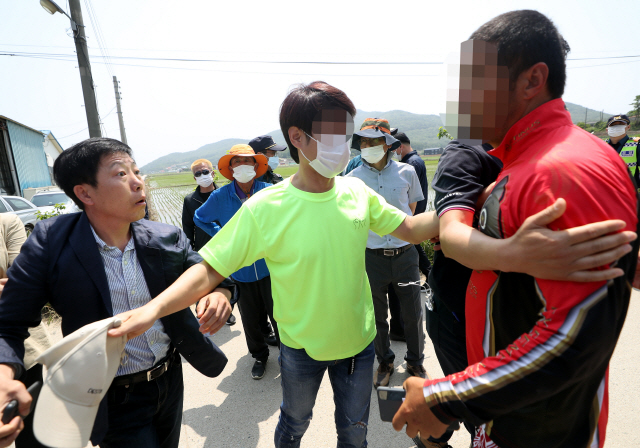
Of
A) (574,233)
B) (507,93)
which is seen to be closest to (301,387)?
(574,233)

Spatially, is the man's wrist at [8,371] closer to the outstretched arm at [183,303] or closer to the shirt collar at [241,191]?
the outstretched arm at [183,303]

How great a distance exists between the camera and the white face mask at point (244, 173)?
11.4 ft

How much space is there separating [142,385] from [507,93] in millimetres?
1881

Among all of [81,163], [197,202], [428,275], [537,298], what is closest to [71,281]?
[81,163]

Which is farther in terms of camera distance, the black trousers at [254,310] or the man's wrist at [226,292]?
the black trousers at [254,310]

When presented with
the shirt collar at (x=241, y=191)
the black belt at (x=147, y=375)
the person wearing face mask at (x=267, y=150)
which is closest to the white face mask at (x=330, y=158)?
the black belt at (x=147, y=375)

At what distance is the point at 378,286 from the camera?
10.2ft

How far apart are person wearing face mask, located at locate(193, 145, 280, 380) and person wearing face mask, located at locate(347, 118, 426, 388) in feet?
3.24

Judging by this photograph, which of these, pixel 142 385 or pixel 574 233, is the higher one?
pixel 574 233

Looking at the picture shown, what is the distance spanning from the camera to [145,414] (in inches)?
62.0

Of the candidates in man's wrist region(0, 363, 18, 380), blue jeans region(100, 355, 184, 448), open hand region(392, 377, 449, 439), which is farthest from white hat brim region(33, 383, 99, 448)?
open hand region(392, 377, 449, 439)

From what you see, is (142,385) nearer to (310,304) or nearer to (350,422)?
(310,304)

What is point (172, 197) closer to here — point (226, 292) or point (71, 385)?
point (226, 292)

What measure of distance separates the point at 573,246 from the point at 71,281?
5.79 feet
